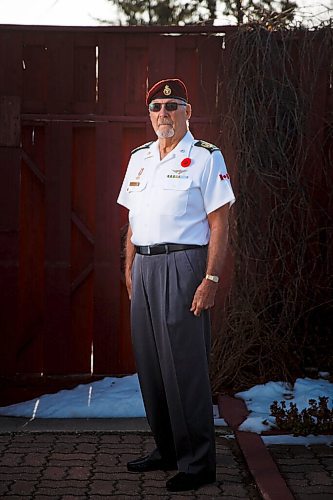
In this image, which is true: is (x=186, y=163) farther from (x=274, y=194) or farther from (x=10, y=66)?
(x=10, y=66)

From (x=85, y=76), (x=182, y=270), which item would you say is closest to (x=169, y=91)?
(x=182, y=270)

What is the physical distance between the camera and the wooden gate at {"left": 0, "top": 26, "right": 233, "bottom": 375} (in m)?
6.21

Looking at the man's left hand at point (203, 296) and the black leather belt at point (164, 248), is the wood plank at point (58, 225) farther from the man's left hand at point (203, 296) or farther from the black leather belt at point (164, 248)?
the man's left hand at point (203, 296)

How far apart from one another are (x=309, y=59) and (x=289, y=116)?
1.36 ft

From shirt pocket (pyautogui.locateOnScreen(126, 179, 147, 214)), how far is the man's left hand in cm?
51

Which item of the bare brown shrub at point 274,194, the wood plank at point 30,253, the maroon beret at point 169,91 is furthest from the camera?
the wood plank at point 30,253

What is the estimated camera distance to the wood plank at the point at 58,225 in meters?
6.25

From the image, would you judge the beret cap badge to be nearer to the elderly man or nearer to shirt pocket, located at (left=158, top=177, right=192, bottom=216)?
the elderly man

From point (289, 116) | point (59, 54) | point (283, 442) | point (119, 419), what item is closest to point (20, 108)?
point (59, 54)

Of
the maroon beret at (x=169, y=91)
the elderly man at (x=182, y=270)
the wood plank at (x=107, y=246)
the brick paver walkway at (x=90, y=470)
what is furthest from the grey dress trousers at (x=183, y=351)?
the wood plank at (x=107, y=246)

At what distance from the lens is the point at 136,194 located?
4.34 metres

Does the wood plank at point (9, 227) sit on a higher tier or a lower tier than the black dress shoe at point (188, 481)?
higher

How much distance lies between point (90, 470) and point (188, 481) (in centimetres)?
59

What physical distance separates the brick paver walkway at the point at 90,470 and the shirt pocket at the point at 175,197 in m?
1.32
